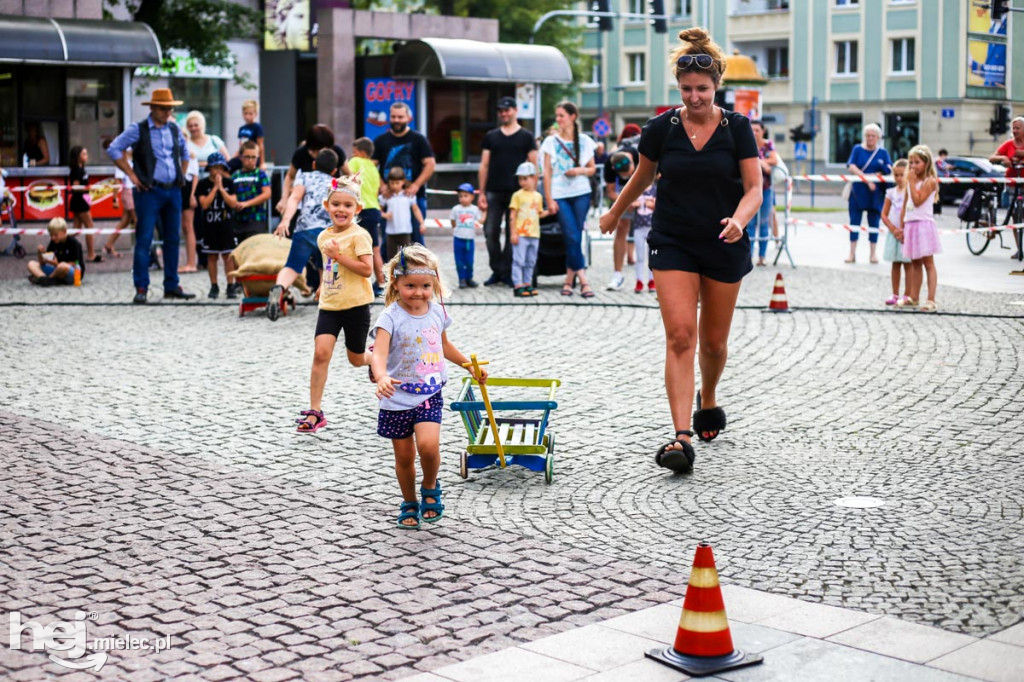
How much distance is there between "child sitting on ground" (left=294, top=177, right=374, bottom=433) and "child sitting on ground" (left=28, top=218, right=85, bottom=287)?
9439 mm

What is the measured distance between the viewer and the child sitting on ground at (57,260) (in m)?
17.1

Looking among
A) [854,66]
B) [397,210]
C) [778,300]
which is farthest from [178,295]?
[854,66]

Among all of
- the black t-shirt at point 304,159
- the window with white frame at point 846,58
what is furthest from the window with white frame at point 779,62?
the black t-shirt at point 304,159

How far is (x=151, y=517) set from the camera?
6.50m

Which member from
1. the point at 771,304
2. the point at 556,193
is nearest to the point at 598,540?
the point at 771,304

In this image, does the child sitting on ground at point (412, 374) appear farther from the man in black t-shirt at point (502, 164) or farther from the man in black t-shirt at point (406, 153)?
the man in black t-shirt at point (502, 164)

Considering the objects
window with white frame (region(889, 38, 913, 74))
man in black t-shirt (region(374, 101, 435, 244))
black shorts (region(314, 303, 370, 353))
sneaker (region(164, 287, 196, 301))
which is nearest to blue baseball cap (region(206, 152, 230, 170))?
sneaker (region(164, 287, 196, 301))

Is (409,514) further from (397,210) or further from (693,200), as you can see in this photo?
(397,210)

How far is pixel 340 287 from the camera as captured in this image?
8500mm

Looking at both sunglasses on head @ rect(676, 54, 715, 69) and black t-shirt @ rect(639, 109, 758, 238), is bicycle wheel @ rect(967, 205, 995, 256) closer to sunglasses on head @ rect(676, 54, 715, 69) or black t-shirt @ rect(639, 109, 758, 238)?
black t-shirt @ rect(639, 109, 758, 238)

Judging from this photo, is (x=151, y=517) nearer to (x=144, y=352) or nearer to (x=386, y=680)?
(x=386, y=680)

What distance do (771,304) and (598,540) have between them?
846 cm

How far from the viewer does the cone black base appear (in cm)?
443

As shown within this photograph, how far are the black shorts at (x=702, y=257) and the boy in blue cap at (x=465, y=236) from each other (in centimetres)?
886
